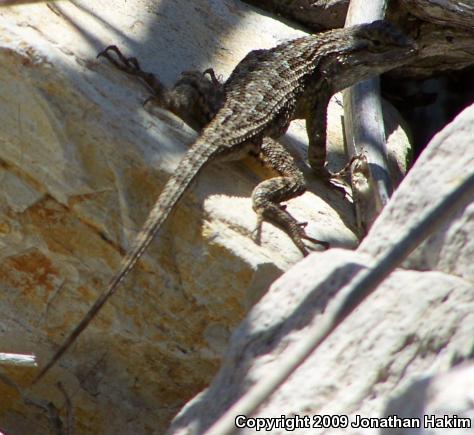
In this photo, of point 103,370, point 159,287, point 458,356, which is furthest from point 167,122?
point 458,356

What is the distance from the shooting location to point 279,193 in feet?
15.2

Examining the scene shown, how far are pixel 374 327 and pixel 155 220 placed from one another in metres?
1.29

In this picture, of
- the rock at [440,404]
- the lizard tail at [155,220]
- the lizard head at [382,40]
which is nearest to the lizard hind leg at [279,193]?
the lizard tail at [155,220]

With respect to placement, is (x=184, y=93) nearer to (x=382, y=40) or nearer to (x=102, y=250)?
(x=102, y=250)

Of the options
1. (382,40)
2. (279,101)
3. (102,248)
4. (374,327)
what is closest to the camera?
(374,327)

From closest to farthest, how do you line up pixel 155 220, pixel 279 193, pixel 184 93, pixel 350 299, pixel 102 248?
pixel 350 299
pixel 155 220
pixel 102 248
pixel 279 193
pixel 184 93

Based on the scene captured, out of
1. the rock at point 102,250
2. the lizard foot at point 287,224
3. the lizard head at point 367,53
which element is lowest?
the rock at point 102,250

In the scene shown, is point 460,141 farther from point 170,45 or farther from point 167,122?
point 170,45

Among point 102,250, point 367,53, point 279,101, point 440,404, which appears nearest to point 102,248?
point 102,250

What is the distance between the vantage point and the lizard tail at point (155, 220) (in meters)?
3.60

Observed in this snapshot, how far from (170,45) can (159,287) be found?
1.76 m

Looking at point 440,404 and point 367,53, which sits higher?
point 367,53

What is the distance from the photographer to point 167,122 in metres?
4.61

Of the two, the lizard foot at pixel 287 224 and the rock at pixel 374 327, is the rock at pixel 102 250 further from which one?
the rock at pixel 374 327
